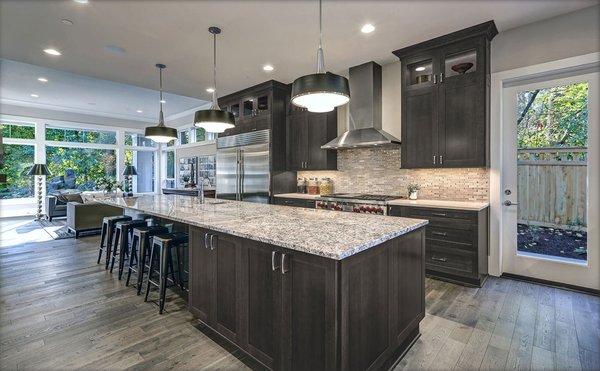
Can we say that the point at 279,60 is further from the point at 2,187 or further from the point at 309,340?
the point at 2,187

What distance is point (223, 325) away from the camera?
2.08 metres

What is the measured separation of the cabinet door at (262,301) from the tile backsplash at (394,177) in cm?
310

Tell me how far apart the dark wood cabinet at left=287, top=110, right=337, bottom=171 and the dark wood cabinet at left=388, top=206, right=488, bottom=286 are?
189 centimetres

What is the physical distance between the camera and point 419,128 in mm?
3848

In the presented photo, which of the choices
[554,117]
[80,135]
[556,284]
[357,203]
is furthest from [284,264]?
[80,135]

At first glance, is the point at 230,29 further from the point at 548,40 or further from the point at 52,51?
the point at 548,40

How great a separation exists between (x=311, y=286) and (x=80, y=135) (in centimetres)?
1074

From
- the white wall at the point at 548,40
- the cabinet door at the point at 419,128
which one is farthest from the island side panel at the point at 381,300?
the white wall at the point at 548,40

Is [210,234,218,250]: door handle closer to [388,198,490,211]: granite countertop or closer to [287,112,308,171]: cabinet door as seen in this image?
[388,198,490,211]: granite countertop

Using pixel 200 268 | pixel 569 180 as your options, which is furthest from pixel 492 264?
pixel 200 268

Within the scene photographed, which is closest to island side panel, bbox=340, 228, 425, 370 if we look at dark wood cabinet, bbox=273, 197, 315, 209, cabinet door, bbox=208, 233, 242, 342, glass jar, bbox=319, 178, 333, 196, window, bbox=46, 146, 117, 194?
cabinet door, bbox=208, 233, 242, 342

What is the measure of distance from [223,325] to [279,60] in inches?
142

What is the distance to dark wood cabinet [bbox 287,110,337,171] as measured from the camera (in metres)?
4.98

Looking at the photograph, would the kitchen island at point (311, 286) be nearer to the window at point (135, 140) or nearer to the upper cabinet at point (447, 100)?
the upper cabinet at point (447, 100)
